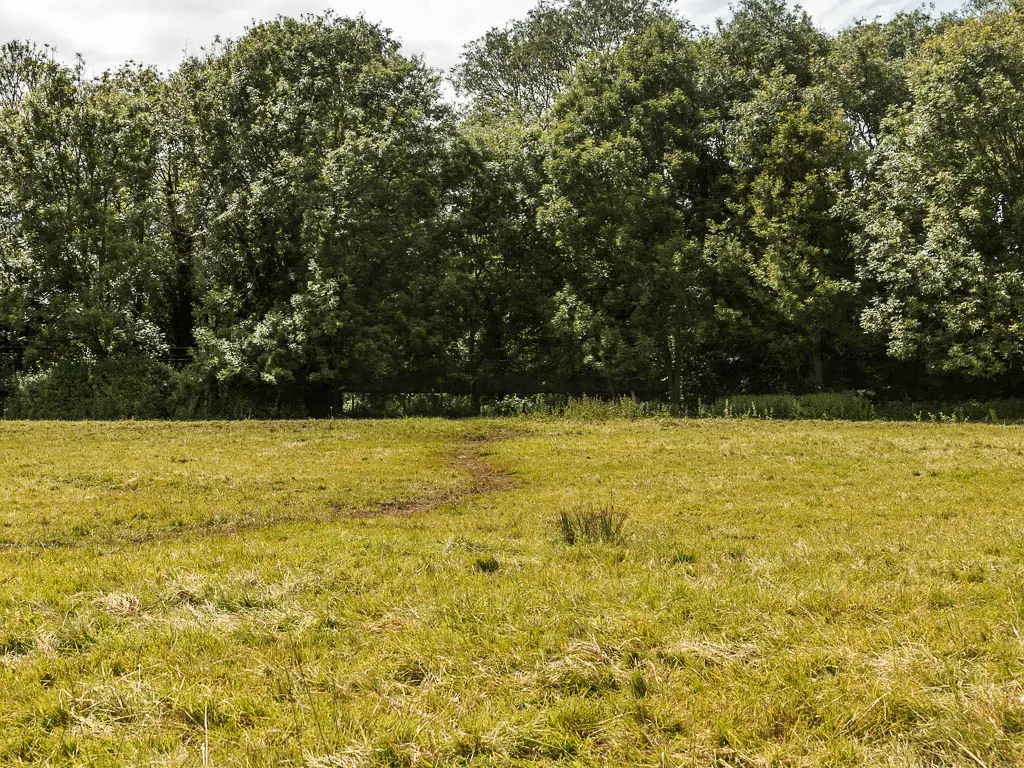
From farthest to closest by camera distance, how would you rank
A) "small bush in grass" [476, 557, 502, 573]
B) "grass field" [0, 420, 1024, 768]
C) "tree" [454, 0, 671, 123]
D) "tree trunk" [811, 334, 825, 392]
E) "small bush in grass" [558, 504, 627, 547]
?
1. "tree" [454, 0, 671, 123]
2. "tree trunk" [811, 334, 825, 392]
3. "small bush in grass" [558, 504, 627, 547]
4. "small bush in grass" [476, 557, 502, 573]
5. "grass field" [0, 420, 1024, 768]

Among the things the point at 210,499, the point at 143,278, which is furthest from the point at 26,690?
the point at 143,278

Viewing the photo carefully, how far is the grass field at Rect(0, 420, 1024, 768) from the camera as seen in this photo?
10.2 ft

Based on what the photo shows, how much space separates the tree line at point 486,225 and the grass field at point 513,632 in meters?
17.1

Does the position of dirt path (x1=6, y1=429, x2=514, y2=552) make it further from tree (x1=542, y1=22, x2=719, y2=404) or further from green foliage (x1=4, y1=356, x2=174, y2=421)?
green foliage (x1=4, y1=356, x2=174, y2=421)

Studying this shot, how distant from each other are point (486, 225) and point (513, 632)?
2758 cm

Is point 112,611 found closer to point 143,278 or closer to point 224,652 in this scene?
point 224,652

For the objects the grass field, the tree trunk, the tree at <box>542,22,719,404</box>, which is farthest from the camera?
the tree trunk

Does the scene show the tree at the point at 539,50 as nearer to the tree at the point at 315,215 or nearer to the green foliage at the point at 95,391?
the tree at the point at 315,215

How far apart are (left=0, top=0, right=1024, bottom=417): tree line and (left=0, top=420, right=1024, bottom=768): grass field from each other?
17.1 m

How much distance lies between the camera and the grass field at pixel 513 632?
3115 millimetres

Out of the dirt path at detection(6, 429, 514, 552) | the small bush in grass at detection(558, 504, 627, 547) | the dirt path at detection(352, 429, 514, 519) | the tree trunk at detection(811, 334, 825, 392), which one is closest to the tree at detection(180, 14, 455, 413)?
the dirt path at detection(352, 429, 514, 519)

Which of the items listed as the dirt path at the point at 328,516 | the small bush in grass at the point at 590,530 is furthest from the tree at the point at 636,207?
the small bush in grass at the point at 590,530

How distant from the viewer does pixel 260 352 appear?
25.7 metres

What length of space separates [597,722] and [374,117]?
2920cm
